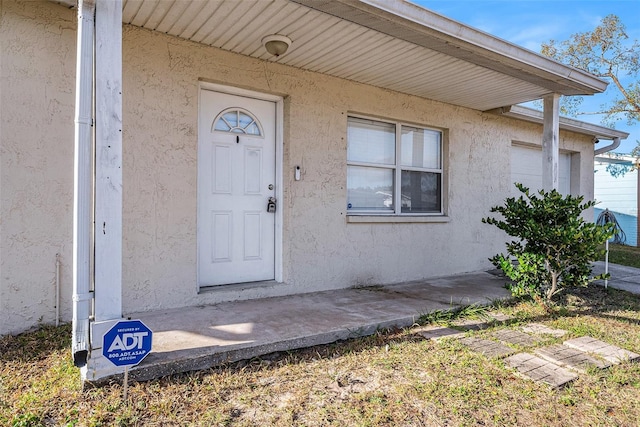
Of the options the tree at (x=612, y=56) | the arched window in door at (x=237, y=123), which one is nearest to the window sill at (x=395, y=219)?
the arched window in door at (x=237, y=123)

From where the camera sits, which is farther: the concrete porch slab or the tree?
the tree

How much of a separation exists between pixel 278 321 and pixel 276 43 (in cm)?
256

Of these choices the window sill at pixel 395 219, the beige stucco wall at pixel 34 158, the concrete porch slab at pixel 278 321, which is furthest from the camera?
the window sill at pixel 395 219

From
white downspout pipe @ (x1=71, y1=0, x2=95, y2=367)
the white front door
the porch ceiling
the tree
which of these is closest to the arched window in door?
the white front door

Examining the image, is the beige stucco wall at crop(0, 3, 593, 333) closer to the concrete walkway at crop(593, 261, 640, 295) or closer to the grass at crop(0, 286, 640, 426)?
the grass at crop(0, 286, 640, 426)

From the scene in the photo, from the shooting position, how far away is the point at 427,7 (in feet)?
11.5

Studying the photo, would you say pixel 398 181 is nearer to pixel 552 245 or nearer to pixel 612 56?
pixel 552 245

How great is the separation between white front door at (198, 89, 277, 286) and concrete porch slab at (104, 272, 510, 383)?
1.53 ft

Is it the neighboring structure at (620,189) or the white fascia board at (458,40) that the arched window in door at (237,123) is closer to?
the white fascia board at (458,40)

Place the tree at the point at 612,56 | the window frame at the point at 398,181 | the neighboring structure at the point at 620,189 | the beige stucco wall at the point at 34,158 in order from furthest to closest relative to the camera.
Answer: the neighboring structure at the point at 620,189, the tree at the point at 612,56, the window frame at the point at 398,181, the beige stucco wall at the point at 34,158

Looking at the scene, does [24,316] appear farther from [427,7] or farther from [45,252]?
[427,7]

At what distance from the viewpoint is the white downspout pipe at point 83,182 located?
2.45 m

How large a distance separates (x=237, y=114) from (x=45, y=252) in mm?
2241

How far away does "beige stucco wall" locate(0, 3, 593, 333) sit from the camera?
3.25m
